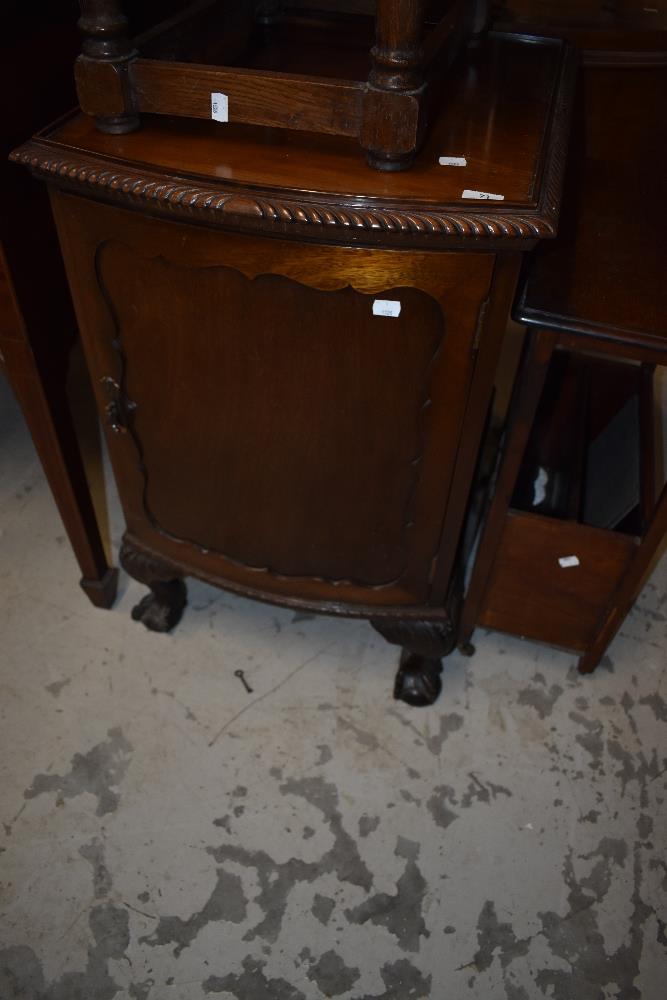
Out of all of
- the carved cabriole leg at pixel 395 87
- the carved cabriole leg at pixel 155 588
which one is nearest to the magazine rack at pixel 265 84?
the carved cabriole leg at pixel 395 87

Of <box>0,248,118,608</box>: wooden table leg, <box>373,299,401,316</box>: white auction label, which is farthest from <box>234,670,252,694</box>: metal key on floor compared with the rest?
<box>373,299,401,316</box>: white auction label

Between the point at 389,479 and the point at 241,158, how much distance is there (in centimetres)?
40

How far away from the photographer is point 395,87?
→ 2.23ft

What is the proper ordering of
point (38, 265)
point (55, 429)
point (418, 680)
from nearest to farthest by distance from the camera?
1. point (38, 265)
2. point (55, 429)
3. point (418, 680)

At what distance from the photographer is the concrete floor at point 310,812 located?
1.01 metres

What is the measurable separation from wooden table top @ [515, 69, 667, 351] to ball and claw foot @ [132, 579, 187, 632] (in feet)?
2.47

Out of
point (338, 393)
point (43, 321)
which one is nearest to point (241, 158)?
point (338, 393)

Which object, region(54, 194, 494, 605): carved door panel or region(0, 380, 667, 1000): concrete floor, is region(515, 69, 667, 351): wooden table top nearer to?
region(54, 194, 494, 605): carved door panel

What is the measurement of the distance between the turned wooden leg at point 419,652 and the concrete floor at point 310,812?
1.5 inches

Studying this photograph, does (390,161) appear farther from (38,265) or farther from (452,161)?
(38,265)

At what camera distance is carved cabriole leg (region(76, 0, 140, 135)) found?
2.34 ft

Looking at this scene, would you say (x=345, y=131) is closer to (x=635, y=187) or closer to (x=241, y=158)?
(x=241, y=158)

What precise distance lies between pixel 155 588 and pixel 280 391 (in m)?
0.54

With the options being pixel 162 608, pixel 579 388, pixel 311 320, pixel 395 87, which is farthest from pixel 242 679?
pixel 395 87
